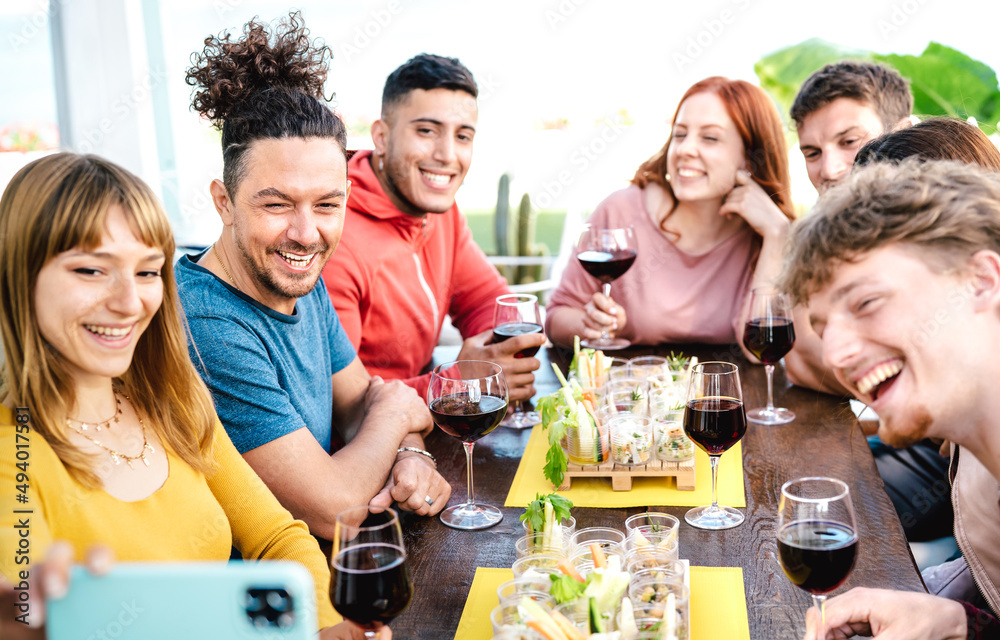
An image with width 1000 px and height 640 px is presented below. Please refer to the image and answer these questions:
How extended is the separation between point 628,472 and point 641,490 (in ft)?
0.15

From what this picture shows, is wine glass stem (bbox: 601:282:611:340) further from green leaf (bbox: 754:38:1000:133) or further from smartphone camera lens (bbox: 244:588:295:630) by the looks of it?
green leaf (bbox: 754:38:1000:133)

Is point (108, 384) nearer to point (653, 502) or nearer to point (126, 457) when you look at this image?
point (126, 457)

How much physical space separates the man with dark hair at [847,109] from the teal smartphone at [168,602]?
229 cm

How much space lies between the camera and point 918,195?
3.83 ft

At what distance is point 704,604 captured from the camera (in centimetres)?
122

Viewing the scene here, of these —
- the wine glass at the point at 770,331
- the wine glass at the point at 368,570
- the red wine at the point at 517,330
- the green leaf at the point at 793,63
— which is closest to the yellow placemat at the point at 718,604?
the wine glass at the point at 368,570

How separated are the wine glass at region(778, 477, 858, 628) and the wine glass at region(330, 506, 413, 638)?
0.49 metres

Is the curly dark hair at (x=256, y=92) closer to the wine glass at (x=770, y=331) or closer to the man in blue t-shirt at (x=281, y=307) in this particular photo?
the man in blue t-shirt at (x=281, y=307)

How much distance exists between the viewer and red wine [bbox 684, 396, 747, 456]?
149 centimetres

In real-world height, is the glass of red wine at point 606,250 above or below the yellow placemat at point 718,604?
above

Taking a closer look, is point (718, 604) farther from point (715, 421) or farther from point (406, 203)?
point (406, 203)

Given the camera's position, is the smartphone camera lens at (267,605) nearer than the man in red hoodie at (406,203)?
Yes

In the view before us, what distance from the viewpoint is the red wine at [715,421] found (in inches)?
58.5

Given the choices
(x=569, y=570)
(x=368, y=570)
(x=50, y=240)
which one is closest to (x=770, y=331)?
(x=569, y=570)
